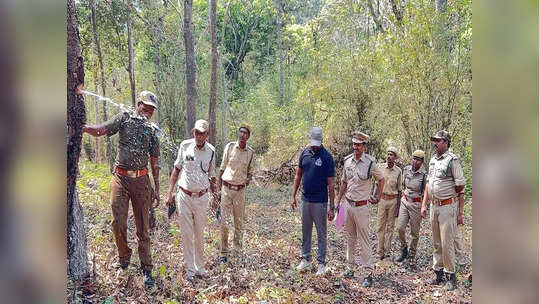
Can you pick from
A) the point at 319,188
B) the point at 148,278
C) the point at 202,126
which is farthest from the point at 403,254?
the point at 148,278

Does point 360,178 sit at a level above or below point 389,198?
above

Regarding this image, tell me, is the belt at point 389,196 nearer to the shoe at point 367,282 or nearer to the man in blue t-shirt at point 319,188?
the man in blue t-shirt at point 319,188

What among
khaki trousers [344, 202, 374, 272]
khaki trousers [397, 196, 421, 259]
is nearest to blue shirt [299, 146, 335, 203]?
khaki trousers [344, 202, 374, 272]

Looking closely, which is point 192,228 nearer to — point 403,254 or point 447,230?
point 447,230

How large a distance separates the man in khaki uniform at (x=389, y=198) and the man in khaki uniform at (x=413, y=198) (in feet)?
0.40

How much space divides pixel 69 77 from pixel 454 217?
4.34 meters

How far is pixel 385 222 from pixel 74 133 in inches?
189

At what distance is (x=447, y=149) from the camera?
493 centimetres

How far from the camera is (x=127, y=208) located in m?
3.94

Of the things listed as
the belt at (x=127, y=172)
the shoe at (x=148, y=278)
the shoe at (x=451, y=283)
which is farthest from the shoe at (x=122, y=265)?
the shoe at (x=451, y=283)

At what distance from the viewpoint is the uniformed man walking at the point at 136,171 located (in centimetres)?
385

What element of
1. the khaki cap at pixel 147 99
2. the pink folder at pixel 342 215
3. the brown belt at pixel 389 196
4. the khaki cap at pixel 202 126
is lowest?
the pink folder at pixel 342 215
